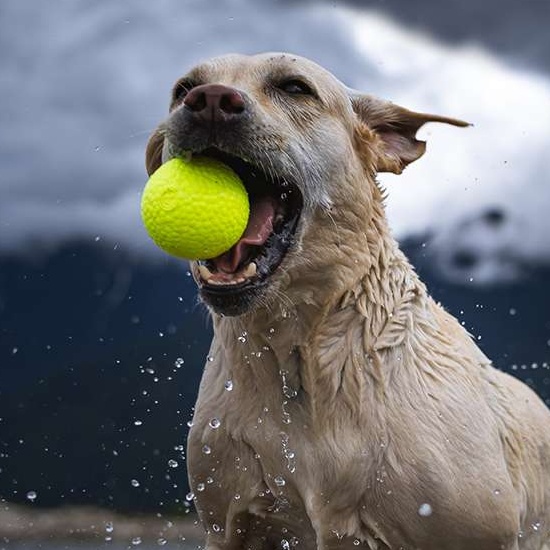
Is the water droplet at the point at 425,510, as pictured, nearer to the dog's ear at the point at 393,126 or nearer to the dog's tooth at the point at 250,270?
the dog's tooth at the point at 250,270

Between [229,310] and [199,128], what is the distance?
65 cm

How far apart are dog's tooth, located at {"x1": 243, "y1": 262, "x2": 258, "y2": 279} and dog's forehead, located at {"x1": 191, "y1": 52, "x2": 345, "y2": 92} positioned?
2.44 feet

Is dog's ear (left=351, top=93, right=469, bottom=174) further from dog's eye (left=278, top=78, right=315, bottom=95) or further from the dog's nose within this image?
the dog's nose

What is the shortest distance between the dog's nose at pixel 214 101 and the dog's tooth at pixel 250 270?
535 millimetres

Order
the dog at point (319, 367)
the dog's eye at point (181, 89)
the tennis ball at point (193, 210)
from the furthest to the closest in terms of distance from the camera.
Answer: the dog's eye at point (181, 89) < the dog at point (319, 367) < the tennis ball at point (193, 210)

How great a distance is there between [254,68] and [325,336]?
1082 mm

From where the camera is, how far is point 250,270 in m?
3.49

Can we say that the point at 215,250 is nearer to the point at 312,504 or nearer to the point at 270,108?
the point at 270,108

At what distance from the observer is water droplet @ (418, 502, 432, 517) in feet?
11.8

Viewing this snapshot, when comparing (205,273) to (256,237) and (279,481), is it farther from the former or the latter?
(279,481)

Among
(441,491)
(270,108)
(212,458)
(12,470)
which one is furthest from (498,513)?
(12,470)

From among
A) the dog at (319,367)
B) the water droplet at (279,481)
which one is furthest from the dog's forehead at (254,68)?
the water droplet at (279,481)

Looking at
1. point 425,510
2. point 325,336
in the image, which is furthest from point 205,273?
point 425,510

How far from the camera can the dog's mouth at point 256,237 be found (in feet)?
11.3
